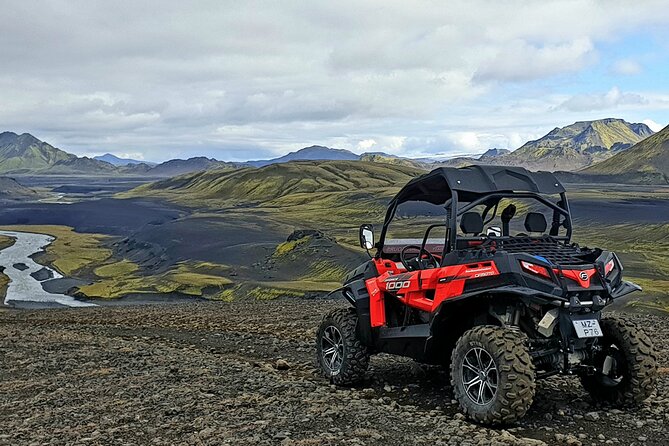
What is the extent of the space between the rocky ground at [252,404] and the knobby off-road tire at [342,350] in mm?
208

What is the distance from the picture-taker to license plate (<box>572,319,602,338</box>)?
22.5 ft

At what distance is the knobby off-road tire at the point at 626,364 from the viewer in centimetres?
718

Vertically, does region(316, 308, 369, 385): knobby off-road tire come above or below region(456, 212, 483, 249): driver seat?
below

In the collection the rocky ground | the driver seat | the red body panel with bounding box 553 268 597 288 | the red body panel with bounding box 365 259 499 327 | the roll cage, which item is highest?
the roll cage

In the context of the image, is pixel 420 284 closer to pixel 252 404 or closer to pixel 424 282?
pixel 424 282

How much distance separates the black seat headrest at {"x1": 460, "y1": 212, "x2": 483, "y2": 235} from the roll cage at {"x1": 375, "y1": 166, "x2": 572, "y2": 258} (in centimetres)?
9

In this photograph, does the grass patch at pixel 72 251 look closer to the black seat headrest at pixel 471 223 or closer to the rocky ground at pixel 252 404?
the rocky ground at pixel 252 404

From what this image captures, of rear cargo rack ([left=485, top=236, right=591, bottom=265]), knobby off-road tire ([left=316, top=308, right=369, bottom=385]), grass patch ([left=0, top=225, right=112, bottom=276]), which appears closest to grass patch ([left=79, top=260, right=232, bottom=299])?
grass patch ([left=0, top=225, right=112, bottom=276])

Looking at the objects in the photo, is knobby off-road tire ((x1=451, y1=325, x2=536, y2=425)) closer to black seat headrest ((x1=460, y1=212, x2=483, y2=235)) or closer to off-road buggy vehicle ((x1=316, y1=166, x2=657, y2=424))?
off-road buggy vehicle ((x1=316, y1=166, x2=657, y2=424))

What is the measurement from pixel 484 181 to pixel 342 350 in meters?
2.96

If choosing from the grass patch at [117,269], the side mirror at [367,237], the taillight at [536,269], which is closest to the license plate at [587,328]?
the taillight at [536,269]

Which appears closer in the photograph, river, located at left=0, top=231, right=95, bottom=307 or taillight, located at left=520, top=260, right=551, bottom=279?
taillight, located at left=520, top=260, right=551, bottom=279

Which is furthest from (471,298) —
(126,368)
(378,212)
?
(378,212)

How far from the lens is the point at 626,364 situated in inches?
285
